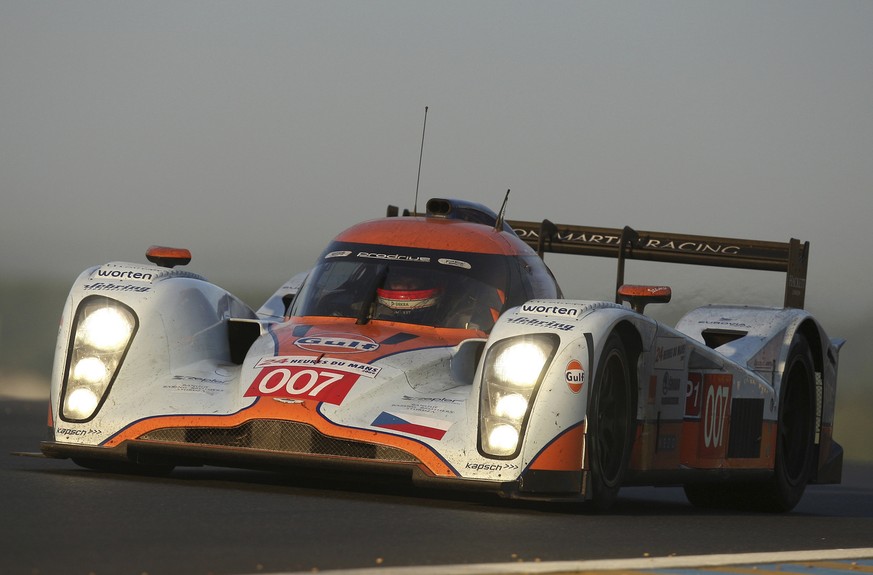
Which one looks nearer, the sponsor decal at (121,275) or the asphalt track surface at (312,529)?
the asphalt track surface at (312,529)

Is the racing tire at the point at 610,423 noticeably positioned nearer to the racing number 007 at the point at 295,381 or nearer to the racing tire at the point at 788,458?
the racing number 007 at the point at 295,381

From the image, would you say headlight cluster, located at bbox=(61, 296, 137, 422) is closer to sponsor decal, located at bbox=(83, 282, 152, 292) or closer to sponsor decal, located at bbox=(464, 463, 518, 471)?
sponsor decal, located at bbox=(83, 282, 152, 292)

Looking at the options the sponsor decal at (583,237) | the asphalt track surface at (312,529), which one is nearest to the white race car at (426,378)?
the asphalt track surface at (312,529)

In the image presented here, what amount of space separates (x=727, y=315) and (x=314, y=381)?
4623 mm

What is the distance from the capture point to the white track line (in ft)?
17.7

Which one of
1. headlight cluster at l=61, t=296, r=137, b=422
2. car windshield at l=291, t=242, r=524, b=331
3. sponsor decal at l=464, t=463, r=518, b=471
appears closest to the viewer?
sponsor decal at l=464, t=463, r=518, b=471

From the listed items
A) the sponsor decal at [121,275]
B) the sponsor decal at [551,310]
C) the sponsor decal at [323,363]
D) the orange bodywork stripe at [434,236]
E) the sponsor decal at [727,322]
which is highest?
the orange bodywork stripe at [434,236]

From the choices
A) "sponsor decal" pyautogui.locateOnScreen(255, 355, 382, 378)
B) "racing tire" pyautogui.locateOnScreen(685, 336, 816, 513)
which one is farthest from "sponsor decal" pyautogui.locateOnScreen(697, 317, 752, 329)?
"sponsor decal" pyautogui.locateOnScreen(255, 355, 382, 378)

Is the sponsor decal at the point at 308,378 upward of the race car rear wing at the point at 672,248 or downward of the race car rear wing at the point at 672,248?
downward

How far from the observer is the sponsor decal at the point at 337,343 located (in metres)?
8.77

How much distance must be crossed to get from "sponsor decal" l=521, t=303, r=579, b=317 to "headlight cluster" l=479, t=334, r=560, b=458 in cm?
Answer: 24

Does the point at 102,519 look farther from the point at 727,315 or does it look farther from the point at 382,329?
the point at 727,315

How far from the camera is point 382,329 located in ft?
30.9

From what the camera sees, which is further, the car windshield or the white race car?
the car windshield
